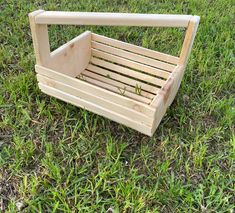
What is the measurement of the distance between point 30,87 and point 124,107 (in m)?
0.63

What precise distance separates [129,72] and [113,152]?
0.52m

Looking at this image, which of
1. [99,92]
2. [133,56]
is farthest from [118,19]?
[133,56]

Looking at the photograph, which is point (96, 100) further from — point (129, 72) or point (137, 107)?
point (129, 72)

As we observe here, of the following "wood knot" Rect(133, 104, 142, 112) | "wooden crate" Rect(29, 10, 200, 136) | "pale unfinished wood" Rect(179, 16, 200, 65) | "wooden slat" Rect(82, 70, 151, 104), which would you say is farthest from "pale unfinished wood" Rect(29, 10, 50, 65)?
"pale unfinished wood" Rect(179, 16, 200, 65)

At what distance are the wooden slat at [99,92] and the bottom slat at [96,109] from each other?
66 millimetres

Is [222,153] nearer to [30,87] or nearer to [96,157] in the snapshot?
[96,157]

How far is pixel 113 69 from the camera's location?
169 cm

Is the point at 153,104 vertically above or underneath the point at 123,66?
above

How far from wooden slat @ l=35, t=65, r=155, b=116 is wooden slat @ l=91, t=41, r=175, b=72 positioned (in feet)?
1.35

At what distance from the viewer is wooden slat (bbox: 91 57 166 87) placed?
1.56m

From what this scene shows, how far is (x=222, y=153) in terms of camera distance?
1367mm

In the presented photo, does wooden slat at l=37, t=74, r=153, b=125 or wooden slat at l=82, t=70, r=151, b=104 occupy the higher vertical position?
wooden slat at l=37, t=74, r=153, b=125

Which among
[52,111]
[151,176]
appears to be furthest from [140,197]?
[52,111]

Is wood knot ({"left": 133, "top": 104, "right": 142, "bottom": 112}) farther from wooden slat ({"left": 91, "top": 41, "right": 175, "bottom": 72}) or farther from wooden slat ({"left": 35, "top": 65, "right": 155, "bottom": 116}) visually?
wooden slat ({"left": 91, "top": 41, "right": 175, "bottom": 72})
